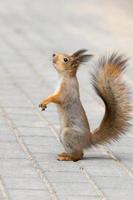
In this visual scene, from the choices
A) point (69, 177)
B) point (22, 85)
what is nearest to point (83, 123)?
point (69, 177)

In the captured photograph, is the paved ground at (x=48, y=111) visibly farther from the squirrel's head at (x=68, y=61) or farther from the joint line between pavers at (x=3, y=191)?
the squirrel's head at (x=68, y=61)

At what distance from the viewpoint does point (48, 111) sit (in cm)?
1030

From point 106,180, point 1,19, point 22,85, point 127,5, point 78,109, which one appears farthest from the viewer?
point 127,5

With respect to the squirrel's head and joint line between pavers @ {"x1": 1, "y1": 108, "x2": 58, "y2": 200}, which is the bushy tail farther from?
joint line between pavers @ {"x1": 1, "y1": 108, "x2": 58, "y2": 200}

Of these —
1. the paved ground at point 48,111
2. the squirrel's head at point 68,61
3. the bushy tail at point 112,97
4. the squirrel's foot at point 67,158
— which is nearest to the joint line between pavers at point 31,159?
the paved ground at point 48,111

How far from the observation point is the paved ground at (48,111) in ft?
23.0

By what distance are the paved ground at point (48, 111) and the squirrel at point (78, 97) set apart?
199mm

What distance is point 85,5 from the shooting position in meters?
23.8

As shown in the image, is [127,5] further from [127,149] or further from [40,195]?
[40,195]

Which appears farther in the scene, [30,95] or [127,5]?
[127,5]

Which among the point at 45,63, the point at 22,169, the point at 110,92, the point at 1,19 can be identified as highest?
the point at 110,92

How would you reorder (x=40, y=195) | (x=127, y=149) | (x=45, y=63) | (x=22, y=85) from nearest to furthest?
1. (x=40, y=195)
2. (x=127, y=149)
3. (x=22, y=85)
4. (x=45, y=63)

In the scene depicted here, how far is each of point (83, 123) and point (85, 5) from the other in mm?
16177

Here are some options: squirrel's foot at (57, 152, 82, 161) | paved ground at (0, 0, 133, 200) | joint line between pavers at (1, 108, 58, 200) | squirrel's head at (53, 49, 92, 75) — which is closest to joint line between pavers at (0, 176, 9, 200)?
paved ground at (0, 0, 133, 200)
